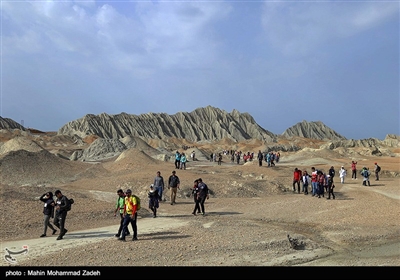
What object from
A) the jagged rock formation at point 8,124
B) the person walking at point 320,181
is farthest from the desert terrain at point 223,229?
the jagged rock formation at point 8,124

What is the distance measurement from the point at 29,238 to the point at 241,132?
125453mm

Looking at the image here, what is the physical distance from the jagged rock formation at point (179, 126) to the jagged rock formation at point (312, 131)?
17231 mm

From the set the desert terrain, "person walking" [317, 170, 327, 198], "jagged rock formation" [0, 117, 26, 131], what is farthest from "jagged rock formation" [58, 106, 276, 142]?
"person walking" [317, 170, 327, 198]

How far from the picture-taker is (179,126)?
136500 millimetres

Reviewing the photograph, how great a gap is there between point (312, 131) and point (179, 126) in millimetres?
57871

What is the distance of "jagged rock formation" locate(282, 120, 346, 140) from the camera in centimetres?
15225

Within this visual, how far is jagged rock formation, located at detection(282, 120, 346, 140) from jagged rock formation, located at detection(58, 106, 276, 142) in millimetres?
17231

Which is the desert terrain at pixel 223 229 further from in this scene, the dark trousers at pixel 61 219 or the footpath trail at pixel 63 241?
the dark trousers at pixel 61 219

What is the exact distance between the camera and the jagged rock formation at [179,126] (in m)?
121

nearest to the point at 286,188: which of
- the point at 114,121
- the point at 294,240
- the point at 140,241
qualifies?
the point at 294,240

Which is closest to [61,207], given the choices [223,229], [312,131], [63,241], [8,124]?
[63,241]

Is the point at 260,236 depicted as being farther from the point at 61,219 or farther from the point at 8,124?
the point at 8,124

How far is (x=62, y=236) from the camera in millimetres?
11578
